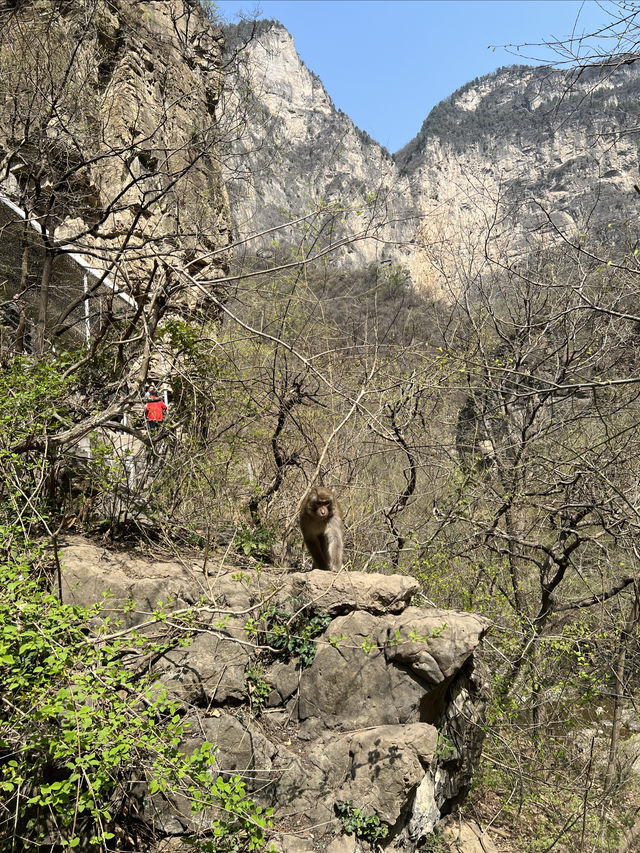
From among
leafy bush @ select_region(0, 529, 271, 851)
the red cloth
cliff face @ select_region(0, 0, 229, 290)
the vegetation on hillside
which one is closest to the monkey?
the vegetation on hillside

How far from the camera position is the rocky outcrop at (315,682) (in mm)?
4285

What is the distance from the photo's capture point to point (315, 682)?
4.92 m

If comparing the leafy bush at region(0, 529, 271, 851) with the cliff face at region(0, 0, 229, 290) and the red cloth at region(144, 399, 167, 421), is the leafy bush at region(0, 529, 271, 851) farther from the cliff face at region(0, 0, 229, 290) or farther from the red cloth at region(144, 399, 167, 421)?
the cliff face at region(0, 0, 229, 290)

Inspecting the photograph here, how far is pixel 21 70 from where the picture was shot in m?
6.80

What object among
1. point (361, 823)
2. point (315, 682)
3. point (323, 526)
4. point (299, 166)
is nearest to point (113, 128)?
point (323, 526)

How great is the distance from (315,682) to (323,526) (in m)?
1.58

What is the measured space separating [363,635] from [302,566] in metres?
2.13

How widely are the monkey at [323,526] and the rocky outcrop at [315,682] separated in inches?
27.7

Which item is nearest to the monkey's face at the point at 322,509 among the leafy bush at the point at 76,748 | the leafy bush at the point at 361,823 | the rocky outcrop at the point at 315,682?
the rocky outcrop at the point at 315,682

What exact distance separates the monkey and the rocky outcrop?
0.70 m

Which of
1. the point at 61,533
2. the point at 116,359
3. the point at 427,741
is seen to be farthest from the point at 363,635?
the point at 116,359

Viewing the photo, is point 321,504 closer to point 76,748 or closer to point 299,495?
point 299,495

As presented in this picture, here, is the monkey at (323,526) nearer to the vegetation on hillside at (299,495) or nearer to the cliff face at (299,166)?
the vegetation on hillside at (299,495)

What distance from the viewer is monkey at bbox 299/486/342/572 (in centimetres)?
597
